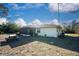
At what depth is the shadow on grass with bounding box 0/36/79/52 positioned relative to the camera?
2.88 m

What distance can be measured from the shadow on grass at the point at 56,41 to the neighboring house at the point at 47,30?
6 centimetres

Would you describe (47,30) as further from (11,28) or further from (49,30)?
(11,28)

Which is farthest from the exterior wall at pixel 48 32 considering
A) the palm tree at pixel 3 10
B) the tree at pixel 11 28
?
the palm tree at pixel 3 10

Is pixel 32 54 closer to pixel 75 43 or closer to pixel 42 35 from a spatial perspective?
pixel 42 35

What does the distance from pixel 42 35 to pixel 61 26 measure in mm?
298

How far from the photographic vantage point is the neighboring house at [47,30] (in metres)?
2.89

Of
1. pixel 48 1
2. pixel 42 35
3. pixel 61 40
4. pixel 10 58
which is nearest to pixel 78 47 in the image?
pixel 61 40

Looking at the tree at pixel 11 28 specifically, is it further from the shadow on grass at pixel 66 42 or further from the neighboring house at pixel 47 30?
the shadow on grass at pixel 66 42

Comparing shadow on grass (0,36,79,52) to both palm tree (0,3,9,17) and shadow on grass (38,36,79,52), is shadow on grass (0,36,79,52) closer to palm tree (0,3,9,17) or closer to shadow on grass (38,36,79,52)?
shadow on grass (38,36,79,52)

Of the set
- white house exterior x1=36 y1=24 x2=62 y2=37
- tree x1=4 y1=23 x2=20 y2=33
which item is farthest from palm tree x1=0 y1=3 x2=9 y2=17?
white house exterior x1=36 y1=24 x2=62 y2=37

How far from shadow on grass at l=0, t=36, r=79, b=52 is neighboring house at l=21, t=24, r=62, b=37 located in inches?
2.3

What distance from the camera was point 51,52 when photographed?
9.44 ft

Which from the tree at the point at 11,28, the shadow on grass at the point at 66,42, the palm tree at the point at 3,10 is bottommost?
the shadow on grass at the point at 66,42

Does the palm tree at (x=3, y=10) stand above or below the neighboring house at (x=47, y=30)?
above
